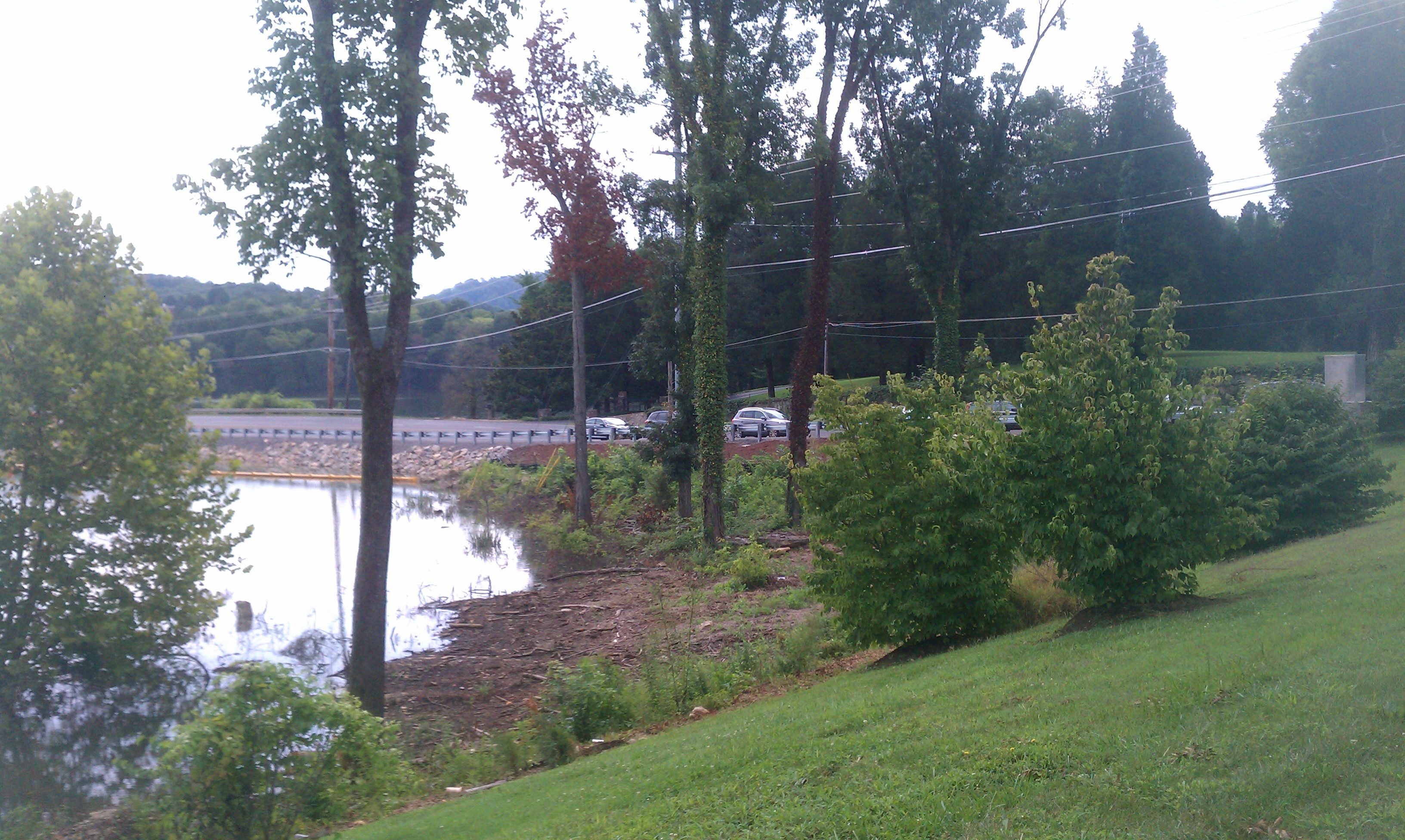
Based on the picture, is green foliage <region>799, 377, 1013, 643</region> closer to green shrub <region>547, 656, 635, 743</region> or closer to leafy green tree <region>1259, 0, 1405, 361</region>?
green shrub <region>547, 656, 635, 743</region>

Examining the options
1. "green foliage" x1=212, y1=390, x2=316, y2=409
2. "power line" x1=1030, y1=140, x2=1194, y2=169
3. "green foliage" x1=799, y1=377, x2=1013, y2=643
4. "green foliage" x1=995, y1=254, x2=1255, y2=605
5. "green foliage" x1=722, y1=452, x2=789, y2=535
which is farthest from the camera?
"green foliage" x1=212, y1=390, x2=316, y2=409

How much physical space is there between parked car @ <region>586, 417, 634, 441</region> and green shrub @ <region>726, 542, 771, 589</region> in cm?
2996

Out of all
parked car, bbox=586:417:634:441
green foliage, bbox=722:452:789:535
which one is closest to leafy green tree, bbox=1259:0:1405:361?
green foliage, bbox=722:452:789:535

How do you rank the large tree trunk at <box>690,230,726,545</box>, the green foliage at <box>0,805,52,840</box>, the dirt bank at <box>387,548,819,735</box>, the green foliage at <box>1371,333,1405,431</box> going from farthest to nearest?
1. the green foliage at <box>1371,333,1405,431</box>
2. the large tree trunk at <box>690,230,726,545</box>
3. the dirt bank at <box>387,548,819,735</box>
4. the green foliage at <box>0,805,52,840</box>

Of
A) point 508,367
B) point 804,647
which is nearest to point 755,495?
point 804,647

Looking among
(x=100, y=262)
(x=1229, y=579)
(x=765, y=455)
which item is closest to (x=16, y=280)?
(x=100, y=262)

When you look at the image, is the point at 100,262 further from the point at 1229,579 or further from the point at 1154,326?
the point at 1229,579

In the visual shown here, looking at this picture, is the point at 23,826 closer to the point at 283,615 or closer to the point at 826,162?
the point at 283,615

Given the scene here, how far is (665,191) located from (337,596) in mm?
13655

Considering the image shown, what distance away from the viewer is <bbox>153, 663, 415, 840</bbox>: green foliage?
650 centimetres

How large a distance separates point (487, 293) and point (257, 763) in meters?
112

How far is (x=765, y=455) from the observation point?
1470 inches

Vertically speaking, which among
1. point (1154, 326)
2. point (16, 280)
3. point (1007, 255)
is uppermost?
point (1007, 255)

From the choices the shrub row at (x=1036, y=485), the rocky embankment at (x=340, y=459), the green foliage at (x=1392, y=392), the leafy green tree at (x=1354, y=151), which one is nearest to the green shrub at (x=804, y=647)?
the shrub row at (x=1036, y=485)
